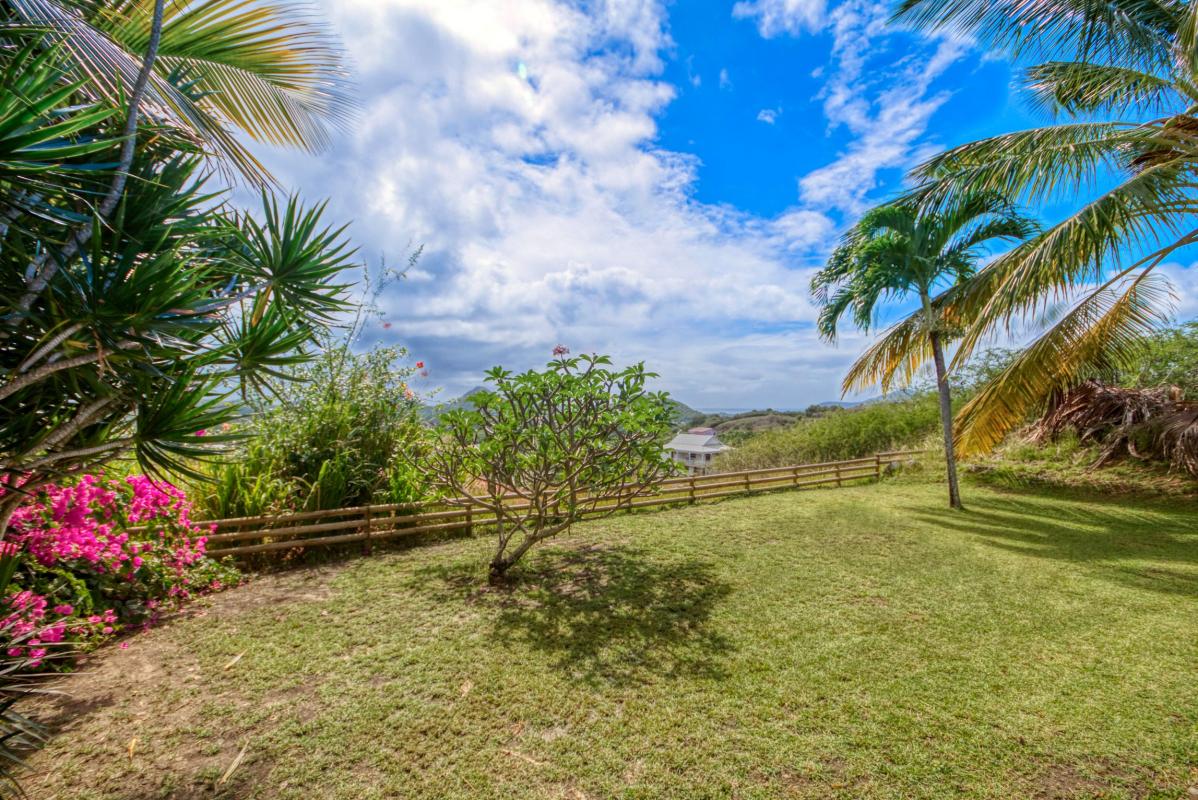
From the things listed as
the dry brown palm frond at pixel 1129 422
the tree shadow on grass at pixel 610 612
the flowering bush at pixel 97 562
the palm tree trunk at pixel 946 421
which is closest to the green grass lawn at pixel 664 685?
the tree shadow on grass at pixel 610 612

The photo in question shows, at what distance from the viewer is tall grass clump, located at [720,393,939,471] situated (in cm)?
1362

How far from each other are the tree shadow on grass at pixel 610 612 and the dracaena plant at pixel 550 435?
1.66ft

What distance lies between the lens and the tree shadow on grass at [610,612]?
120 inches

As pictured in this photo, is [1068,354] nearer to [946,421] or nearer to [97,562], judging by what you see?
[946,421]

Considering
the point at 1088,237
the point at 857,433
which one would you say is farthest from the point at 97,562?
the point at 857,433

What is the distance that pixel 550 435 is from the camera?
4.30 meters

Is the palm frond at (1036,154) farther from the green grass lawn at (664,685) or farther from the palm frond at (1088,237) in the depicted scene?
the green grass lawn at (664,685)

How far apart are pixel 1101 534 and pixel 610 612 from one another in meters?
6.98

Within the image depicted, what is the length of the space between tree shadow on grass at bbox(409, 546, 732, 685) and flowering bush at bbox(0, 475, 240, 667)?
2131 millimetres

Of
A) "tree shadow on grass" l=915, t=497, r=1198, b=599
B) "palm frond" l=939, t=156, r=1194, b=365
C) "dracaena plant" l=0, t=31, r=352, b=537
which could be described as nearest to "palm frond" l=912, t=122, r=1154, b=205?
"palm frond" l=939, t=156, r=1194, b=365

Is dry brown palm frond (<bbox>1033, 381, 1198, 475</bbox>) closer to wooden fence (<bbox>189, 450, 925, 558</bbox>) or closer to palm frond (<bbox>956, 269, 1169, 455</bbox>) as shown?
palm frond (<bbox>956, 269, 1169, 455</bbox>)

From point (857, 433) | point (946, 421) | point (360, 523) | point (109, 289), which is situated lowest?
point (360, 523)

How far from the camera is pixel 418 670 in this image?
2967 millimetres

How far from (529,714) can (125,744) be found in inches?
80.5
